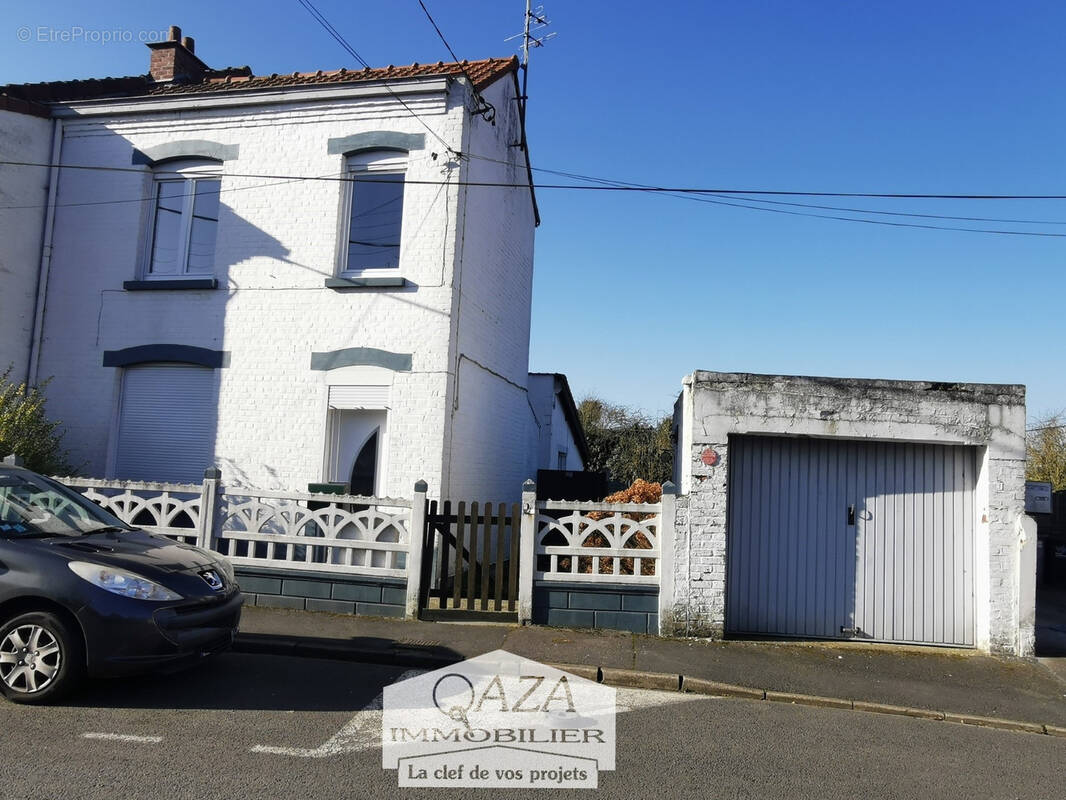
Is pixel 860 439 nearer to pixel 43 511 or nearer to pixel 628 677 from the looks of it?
pixel 628 677

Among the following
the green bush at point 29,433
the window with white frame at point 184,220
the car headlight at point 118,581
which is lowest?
the car headlight at point 118,581

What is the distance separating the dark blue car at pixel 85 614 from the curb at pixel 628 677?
4.97 feet

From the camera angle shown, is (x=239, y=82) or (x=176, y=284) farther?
(x=239, y=82)

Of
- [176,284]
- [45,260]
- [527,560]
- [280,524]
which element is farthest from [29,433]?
[527,560]

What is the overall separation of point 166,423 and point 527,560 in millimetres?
6027

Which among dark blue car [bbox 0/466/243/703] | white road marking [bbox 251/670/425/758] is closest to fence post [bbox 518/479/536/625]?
white road marking [bbox 251/670/425/758]

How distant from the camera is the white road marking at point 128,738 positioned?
4559 mm

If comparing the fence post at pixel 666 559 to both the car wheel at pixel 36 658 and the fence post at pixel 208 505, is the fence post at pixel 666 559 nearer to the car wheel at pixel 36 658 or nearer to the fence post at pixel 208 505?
the fence post at pixel 208 505

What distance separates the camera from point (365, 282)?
1000 cm

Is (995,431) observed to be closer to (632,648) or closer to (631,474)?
(632,648)

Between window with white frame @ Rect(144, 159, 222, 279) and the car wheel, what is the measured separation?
689 cm

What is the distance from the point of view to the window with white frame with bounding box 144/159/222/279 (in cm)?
1105

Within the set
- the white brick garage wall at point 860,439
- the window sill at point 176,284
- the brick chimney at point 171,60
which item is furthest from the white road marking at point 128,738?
the brick chimney at point 171,60

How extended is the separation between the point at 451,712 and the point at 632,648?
7.74ft
